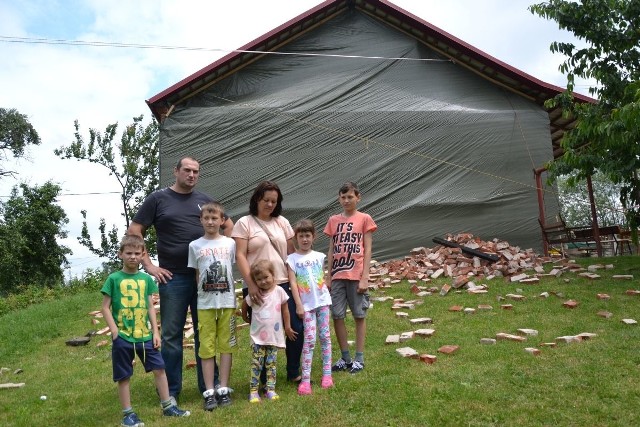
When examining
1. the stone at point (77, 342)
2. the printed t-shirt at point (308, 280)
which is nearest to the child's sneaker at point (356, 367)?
the printed t-shirt at point (308, 280)

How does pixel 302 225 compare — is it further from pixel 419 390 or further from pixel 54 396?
pixel 54 396

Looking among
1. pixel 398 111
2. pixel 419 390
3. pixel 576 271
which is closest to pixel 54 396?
pixel 419 390

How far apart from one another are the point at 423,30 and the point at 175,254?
1159cm

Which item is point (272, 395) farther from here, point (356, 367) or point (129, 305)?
point (129, 305)

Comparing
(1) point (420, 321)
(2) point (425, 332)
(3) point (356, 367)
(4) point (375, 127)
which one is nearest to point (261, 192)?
(3) point (356, 367)

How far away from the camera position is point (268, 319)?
14.8 ft

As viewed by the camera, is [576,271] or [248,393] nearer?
[248,393]

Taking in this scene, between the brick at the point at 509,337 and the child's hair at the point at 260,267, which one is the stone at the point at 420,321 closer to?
the brick at the point at 509,337

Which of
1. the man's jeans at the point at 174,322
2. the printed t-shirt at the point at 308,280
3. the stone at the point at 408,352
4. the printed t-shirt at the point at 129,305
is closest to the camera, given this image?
the printed t-shirt at the point at 129,305

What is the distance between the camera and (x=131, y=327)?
13.8 feet

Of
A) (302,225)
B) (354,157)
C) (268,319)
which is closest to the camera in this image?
(268,319)

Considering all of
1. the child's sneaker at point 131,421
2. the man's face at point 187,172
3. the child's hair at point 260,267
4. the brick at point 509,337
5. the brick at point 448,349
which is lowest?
the brick at point 509,337

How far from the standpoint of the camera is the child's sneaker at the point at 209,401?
4.29m

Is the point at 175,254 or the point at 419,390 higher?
the point at 175,254
